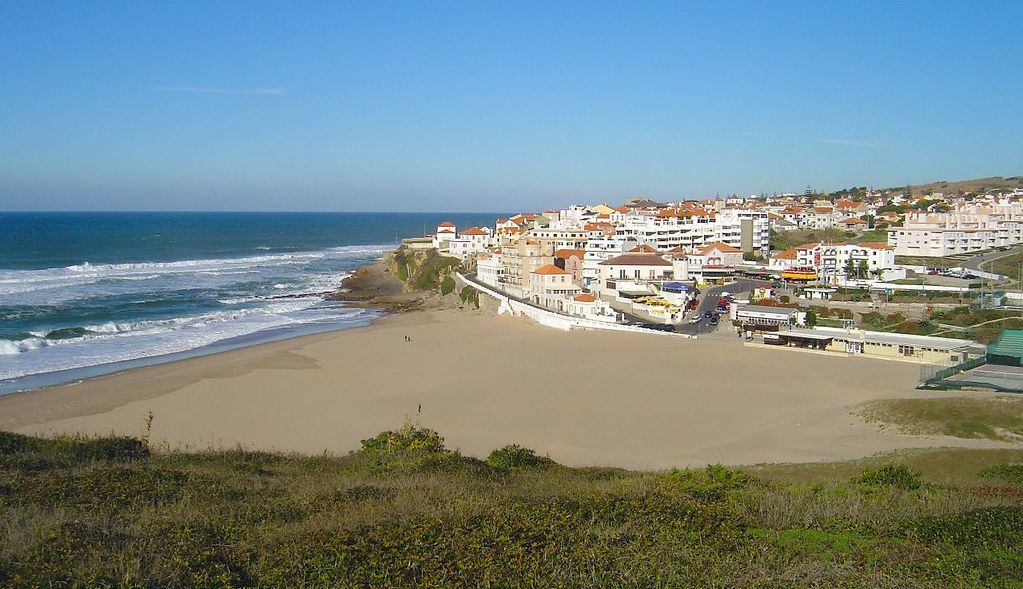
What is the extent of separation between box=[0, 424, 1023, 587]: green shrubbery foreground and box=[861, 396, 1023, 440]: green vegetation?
22.2 feet

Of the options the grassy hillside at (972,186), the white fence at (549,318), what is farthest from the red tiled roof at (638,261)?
the grassy hillside at (972,186)

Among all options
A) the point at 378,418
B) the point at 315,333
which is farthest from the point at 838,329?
the point at 315,333

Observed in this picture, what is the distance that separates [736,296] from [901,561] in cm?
3252

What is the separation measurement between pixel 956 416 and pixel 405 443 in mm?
14040

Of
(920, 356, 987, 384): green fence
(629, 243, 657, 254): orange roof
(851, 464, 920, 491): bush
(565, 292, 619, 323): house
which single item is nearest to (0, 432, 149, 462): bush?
(851, 464, 920, 491): bush

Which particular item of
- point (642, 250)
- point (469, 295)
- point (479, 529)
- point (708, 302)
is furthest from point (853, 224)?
point (479, 529)

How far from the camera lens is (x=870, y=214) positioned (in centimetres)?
7019

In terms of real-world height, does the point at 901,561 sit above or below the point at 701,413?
above

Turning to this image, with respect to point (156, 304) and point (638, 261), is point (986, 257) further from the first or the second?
point (156, 304)

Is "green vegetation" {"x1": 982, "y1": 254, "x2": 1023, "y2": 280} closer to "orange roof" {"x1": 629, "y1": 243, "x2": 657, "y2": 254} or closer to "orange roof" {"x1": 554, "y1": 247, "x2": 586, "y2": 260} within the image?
"orange roof" {"x1": 629, "y1": 243, "x2": 657, "y2": 254}

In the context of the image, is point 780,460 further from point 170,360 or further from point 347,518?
point 170,360

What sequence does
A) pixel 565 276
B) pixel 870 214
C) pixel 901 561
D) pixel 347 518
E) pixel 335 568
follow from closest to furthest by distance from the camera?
pixel 335 568
pixel 901 561
pixel 347 518
pixel 565 276
pixel 870 214

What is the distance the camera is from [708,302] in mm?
38875

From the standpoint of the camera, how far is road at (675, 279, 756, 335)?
108 feet
